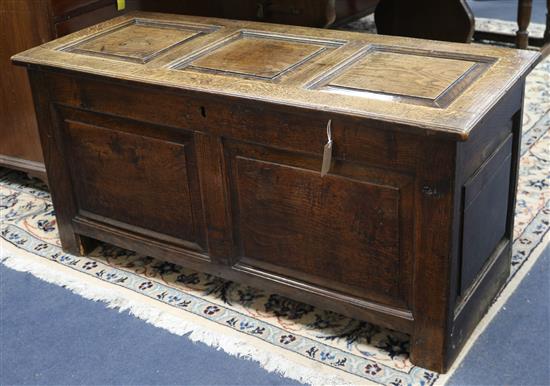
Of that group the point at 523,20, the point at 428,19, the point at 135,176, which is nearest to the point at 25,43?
the point at 135,176

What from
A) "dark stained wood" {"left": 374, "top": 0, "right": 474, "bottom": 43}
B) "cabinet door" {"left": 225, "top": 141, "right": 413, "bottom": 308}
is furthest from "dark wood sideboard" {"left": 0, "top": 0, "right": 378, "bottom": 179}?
"cabinet door" {"left": 225, "top": 141, "right": 413, "bottom": 308}

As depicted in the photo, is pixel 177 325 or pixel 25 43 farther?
pixel 25 43

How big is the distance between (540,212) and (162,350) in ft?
4.01

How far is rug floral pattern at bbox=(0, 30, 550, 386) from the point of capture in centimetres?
181

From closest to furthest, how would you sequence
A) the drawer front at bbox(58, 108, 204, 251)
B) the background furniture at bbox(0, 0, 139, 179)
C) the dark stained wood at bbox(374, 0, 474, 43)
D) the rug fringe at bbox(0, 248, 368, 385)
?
the rug fringe at bbox(0, 248, 368, 385), the drawer front at bbox(58, 108, 204, 251), the background furniture at bbox(0, 0, 139, 179), the dark stained wood at bbox(374, 0, 474, 43)

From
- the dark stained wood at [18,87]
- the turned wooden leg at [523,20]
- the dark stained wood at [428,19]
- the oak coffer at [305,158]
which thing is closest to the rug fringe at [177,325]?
the oak coffer at [305,158]

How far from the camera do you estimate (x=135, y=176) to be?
203 centimetres

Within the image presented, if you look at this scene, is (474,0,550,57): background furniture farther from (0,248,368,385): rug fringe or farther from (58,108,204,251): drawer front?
(0,248,368,385): rug fringe

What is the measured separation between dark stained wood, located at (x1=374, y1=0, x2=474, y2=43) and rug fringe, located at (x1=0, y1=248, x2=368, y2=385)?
1.89 metres

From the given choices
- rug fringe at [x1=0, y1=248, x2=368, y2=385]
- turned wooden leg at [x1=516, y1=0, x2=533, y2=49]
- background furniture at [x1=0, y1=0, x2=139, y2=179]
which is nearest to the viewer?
rug fringe at [x1=0, y1=248, x2=368, y2=385]

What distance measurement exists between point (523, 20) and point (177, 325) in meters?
2.33

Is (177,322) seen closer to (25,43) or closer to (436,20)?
(25,43)

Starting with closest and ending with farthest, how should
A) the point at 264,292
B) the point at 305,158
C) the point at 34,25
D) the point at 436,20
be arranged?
the point at 305,158, the point at 264,292, the point at 34,25, the point at 436,20

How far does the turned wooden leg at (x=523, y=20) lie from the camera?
3467 millimetres
